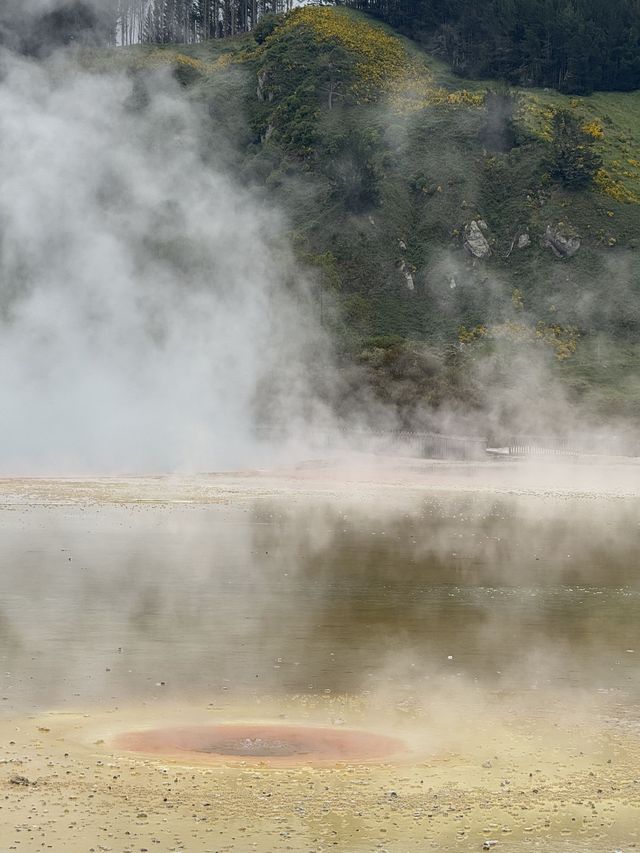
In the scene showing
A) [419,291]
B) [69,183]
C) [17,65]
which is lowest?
[419,291]

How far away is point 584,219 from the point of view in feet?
328

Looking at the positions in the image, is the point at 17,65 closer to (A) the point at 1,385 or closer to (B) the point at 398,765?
(A) the point at 1,385

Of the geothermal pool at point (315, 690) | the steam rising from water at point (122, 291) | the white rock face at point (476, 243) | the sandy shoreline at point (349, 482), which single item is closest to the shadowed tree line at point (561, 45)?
the white rock face at point (476, 243)

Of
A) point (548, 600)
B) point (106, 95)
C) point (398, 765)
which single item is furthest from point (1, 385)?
point (106, 95)

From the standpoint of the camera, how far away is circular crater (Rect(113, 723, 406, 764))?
1351 centimetres

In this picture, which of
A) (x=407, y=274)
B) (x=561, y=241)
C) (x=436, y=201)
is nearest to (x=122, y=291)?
(x=407, y=274)

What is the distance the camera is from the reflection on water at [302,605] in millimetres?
17031

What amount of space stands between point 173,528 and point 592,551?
9.07 metres

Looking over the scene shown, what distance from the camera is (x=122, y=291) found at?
7206 cm

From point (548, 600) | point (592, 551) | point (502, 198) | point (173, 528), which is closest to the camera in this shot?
point (548, 600)

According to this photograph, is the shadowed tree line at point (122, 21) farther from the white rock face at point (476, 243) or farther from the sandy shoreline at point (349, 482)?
the sandy shoreline at point (349, 482)

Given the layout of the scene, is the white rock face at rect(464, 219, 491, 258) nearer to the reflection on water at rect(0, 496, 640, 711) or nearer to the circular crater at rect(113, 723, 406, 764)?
the reflection on water at rect(0, 496, 640, 711)

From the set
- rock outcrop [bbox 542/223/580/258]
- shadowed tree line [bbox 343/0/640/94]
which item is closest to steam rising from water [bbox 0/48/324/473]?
rock outcrop [bbox 542/223/580/258]

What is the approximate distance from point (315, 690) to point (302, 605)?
546 centimetres
